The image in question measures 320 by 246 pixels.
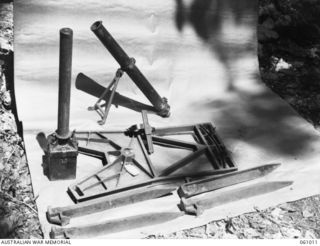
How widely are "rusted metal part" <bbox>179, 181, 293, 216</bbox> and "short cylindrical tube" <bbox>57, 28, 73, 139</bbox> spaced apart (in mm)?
928

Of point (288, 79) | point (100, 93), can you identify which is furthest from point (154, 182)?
point (288, 79)

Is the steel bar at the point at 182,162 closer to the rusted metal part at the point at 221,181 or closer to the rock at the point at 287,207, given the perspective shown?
the rusted metal part at the point at 221,181

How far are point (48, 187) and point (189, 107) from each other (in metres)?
1.53

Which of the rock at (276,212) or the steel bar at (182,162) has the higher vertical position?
the steel bar at (182,162)

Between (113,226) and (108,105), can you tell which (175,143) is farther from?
(113,226)

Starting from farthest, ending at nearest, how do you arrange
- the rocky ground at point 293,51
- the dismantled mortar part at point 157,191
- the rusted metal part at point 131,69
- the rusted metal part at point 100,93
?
1. the rocky ground at point 293,51
2. the rusted metal part at point 100,93
3. the rusted metal part at point 131,69
4. the dismantled mortar part at point 157,191

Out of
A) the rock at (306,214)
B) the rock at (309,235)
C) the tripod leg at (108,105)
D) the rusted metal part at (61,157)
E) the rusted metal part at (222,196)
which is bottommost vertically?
the rock at (309,235)

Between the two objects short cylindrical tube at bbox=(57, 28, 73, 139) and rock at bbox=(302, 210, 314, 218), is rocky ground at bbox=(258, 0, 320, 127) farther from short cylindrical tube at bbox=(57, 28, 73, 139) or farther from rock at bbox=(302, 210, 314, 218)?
short cylindrical tube at bbox=(57, 28, 73, 139)

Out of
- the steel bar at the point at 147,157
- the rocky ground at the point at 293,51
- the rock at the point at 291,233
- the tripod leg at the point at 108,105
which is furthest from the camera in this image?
the rocky ground at the point at 293,51

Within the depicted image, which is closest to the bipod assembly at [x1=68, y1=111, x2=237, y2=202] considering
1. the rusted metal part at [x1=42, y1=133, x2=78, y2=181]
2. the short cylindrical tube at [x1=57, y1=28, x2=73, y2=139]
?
the rusted metal part at [x1=42, y1=133, x2=78, y2=181]

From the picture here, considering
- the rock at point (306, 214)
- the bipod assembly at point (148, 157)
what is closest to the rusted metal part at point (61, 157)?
the bipod assembly at point (148, 157)

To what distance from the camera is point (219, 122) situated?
14.6ft

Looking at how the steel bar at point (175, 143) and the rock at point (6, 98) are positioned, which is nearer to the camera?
the steel bar at point (175, 143)

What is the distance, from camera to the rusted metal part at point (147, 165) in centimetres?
353
